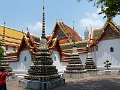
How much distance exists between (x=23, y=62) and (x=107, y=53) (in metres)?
12.1

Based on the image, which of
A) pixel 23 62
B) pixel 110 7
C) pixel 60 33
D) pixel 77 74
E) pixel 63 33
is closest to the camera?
pixel 110 7

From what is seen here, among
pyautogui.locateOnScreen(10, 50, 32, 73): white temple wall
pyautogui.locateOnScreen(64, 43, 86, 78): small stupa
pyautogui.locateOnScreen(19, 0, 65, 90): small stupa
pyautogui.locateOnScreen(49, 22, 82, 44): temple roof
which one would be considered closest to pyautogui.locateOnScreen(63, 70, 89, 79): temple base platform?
pyautogui.locateOnScreen(64, 43, 86, 78): small stupa

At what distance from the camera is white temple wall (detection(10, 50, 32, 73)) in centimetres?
2915

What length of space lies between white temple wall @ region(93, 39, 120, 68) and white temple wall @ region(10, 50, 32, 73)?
32.7 feet

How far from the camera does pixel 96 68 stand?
30.3 meters

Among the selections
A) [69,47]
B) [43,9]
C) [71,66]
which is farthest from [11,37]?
[43,9]

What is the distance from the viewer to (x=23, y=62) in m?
29.8

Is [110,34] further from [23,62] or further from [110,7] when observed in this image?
[110,7]

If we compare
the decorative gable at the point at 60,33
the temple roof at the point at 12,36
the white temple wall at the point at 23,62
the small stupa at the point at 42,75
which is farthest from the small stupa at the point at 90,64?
the temple roof at the point at 12,36

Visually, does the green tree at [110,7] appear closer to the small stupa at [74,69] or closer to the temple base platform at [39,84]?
the temple base platform at [39,84]

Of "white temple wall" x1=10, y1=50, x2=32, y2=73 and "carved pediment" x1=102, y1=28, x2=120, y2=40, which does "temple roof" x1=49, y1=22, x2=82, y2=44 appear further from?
"white temple wall" x1=10, y1=50, x2=32, y2=73

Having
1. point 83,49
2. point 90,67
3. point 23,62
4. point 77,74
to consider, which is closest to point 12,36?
point 23,62

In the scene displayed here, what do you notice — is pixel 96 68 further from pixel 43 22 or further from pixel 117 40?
pixel 43 22

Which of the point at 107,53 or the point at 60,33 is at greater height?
the point at 60,33
